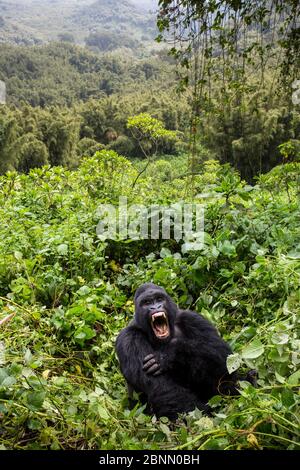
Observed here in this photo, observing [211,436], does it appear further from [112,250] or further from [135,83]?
[135,83]

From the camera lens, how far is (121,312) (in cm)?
396

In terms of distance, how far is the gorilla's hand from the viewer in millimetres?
2705

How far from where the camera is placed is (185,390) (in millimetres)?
2727

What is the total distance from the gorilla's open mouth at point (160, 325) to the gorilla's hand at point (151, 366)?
15 centimetres

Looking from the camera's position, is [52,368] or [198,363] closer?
[198,363]

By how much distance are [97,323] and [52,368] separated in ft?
2.47

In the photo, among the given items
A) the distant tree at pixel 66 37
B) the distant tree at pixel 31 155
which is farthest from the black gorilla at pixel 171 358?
the distant tree at pixel 66 37

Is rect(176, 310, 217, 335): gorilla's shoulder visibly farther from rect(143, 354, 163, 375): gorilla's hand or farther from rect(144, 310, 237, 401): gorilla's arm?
rect(143, 354, 163, 375): gorilla's hand

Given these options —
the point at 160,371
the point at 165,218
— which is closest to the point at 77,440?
the point at 160,371

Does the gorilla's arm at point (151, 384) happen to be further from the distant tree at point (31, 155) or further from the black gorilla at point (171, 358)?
the distant tree at point (31, 155)

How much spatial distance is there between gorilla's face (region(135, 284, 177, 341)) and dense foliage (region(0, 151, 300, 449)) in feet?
1.55

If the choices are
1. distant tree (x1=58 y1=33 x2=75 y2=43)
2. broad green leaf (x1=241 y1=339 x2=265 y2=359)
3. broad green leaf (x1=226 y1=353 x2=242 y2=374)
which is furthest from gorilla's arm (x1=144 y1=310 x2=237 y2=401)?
distant tree (x1=58 y1=33 x2=75 y2=43)

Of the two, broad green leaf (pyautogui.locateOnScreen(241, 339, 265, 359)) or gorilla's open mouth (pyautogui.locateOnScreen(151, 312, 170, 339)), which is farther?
gorilla's open mouth (pyautogui.locateOnScreen(151, 312, 170, 339))

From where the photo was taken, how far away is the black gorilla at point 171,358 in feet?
8.81
